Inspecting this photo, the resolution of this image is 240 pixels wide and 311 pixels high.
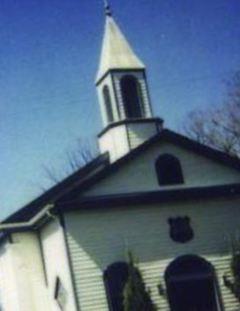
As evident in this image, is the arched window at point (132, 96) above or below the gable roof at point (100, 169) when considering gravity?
above

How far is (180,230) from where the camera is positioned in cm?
2139

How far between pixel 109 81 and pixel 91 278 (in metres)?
8.15

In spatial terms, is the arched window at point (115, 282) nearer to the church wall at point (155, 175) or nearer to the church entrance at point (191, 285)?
the church entrance at point (191, 285)

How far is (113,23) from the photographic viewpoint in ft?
87.5

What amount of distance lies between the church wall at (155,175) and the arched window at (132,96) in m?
2.49

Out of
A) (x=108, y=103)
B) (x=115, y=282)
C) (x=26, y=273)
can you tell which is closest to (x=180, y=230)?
(x=115, y=282)

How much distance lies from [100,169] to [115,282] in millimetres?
4774

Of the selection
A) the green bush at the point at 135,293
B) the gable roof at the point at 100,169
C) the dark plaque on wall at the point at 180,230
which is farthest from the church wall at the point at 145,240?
the gable roof at the point at 100,169

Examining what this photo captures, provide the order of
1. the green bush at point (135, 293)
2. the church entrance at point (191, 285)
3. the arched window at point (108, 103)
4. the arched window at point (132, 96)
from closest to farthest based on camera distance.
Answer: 1. the green bush at point (135, 293)
2. the church entrance at point (191, 285)
3. the arched window at point (132, 96)
4. the arched window at point (108, 103)

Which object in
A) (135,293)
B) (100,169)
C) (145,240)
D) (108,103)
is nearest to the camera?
(135,293)

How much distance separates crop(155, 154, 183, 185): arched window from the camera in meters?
22.1

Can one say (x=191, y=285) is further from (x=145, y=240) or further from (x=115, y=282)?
(x=115, y=282)

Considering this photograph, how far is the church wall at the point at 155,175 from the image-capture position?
846 inches

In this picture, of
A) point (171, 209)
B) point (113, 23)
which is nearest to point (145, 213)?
Answer: point (171, 209)
